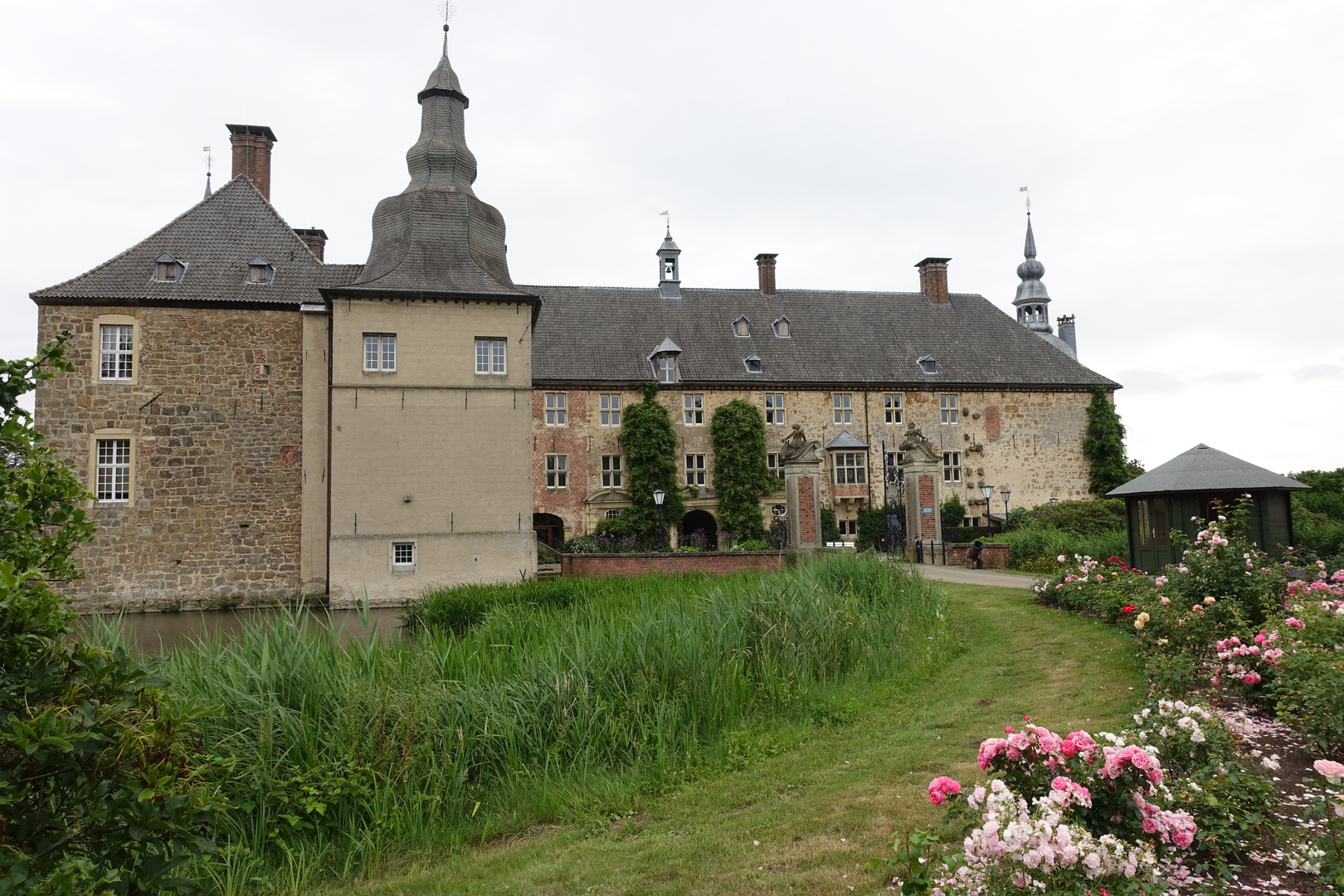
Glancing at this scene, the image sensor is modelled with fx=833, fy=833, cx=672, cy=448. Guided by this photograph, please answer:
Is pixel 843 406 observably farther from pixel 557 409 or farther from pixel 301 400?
pixel 301 400

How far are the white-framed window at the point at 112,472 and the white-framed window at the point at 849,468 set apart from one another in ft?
70.7

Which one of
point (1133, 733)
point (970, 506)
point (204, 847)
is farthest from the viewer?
point (970, 506)

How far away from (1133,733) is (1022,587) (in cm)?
1163

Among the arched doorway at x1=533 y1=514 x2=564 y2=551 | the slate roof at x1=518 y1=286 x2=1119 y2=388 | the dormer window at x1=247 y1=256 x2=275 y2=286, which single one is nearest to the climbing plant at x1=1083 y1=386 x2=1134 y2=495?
the slate roof at x1=518 y1=286 x2=1119 y2=388

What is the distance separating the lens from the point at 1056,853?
3.13 m

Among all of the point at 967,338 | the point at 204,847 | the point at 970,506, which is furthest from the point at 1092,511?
the point at 204,847

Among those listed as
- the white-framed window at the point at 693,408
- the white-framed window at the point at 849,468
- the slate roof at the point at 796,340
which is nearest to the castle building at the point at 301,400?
the slate roof at the point at 796,340

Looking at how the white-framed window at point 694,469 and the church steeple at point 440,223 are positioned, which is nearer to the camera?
the church steeple at point 440,223

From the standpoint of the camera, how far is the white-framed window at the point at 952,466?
31.1m

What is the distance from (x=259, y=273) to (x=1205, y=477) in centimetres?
2120

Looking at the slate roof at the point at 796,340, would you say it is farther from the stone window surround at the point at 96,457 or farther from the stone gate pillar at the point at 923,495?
the stone window surround at the point at 96,457

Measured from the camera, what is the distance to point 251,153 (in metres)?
24.0

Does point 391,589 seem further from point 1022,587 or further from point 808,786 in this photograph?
point 808,786

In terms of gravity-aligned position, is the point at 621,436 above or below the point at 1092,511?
above
